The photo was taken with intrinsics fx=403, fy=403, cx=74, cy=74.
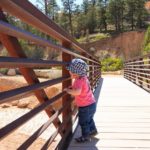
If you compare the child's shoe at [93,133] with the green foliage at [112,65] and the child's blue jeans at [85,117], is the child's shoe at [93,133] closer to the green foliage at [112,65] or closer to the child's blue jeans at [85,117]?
the child's blue jeans at [85,117]

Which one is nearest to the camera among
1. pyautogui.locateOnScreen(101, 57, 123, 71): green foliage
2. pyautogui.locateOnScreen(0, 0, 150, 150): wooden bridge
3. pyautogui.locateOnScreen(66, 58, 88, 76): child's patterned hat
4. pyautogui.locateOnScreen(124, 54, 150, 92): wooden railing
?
pyautogui.locateOnScreen(0, 0, 150, 150): wooden bridge

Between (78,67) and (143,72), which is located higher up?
(78,67)

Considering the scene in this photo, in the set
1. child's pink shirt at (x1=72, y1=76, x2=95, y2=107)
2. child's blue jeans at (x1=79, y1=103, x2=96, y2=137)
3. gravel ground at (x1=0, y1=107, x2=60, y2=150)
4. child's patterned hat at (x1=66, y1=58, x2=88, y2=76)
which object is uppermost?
child's patterned hat at (x1=66, y1=58, x2=88, y2=76)

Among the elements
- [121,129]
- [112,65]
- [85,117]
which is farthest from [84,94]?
[112,65]

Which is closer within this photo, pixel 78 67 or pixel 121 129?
pixel 78 67

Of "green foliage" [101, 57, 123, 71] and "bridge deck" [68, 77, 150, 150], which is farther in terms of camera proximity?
"green foliage" [101, 57, 123, 71]

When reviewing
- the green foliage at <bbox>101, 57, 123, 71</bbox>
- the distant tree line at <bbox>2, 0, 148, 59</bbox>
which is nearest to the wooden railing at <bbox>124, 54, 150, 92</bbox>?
the green foliage at <bbox>101, 57, 123, 71</bbox>

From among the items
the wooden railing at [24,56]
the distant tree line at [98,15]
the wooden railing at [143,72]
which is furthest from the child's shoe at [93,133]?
the distant tree line at [98,15]

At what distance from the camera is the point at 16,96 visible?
2.19m

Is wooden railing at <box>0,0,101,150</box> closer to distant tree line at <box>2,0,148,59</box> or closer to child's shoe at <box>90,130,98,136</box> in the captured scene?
child's shoe at <box>90,130,98,136</box>

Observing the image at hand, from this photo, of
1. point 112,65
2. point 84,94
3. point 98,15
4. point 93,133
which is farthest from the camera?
point 98,15

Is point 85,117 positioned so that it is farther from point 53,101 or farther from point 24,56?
point 24,56

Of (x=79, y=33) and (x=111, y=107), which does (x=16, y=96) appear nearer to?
(x=111, y=107)

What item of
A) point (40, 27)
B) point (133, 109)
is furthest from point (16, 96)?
point (133, 109)
